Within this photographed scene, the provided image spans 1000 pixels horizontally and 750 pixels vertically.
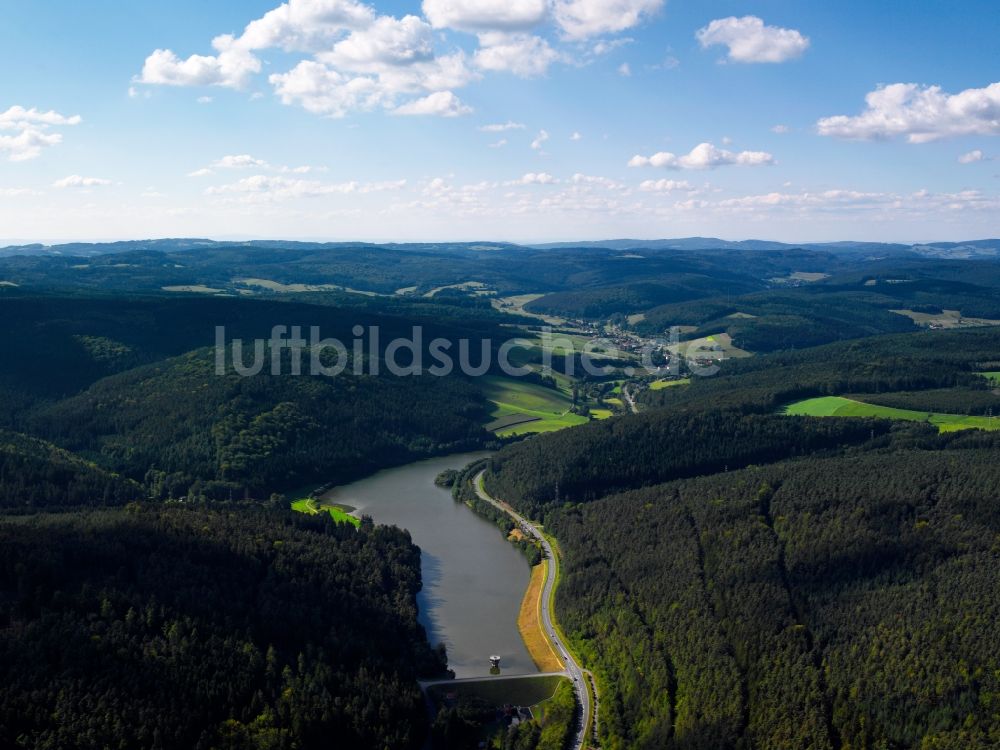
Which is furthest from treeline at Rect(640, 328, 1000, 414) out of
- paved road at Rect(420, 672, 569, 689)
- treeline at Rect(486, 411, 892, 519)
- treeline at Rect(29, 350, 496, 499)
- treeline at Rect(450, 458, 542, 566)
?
paved road at Rect(420, 672, 569, 689)

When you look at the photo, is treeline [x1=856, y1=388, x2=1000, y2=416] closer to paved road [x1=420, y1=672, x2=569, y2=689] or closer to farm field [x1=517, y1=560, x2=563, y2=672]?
farm field [x1=517, y1=560, x2=563, y2=672]

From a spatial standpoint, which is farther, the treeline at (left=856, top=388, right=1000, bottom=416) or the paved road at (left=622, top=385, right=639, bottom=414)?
the paved road at (left=622, top=385, right=639, bottom=414)

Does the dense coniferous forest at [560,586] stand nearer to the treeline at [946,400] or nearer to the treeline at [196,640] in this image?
the treeline at [196,640]

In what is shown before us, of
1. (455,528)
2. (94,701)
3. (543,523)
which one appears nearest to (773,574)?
(543,523)

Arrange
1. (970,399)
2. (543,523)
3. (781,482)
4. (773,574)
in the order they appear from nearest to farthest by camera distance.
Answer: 1. (773,574)
2. (781,482)
3. (543,523)
4. (970,399)

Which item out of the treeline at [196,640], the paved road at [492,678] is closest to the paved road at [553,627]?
the paved road at [492,678]

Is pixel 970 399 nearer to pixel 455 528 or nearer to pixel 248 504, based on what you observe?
pixel 455 528
